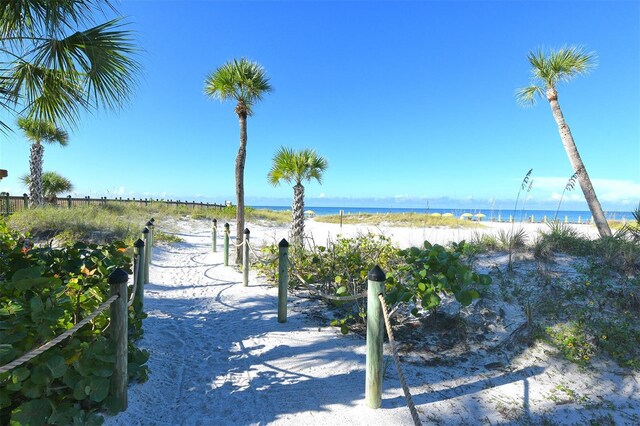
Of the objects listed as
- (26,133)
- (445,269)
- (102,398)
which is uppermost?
(26,133)

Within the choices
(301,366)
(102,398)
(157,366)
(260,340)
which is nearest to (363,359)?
(301,366)

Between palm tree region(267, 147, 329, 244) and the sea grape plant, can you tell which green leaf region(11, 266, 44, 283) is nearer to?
the sea grape plant

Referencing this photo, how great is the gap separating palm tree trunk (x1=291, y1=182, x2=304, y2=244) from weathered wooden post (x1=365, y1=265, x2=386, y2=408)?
6.25 metres

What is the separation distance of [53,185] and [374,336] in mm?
24238

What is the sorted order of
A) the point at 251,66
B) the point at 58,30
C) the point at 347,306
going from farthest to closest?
the point at 251,66 < the point at 347,306 < the point at 58,30

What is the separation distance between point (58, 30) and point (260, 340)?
15.2 feet

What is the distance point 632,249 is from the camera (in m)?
5.25

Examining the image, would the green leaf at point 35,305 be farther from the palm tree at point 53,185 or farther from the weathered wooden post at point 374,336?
the palm tree at point 53,185

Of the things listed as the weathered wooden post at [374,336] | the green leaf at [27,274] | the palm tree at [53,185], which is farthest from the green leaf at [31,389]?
the palm tree at [53,185]

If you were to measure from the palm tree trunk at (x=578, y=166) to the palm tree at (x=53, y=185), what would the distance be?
975 inches

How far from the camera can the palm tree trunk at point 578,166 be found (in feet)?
27.3

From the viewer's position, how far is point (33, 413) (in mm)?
1896

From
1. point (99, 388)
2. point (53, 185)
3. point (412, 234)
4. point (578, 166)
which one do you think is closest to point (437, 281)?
point (99, 388)

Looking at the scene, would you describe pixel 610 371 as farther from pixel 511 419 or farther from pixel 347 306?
pixel 347 306
